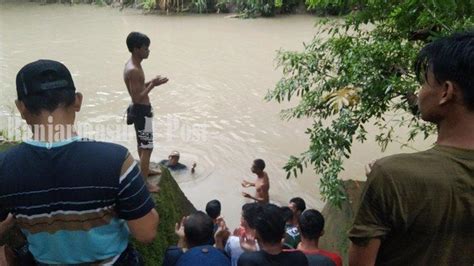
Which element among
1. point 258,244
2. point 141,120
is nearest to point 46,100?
point 258,244

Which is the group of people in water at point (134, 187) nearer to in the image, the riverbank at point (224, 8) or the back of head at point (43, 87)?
the back of head at point (43, 87)

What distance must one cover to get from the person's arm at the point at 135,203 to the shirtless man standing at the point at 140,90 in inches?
81.2

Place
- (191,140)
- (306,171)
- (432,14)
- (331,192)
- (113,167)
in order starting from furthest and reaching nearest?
(191,140) < (306,171) < (331,192) < (432,14) < (113,167)

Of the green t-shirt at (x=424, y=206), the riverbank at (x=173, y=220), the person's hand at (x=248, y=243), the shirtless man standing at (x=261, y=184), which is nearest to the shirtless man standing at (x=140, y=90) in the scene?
the riverbank at (x=173, y=220)

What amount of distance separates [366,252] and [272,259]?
113cm

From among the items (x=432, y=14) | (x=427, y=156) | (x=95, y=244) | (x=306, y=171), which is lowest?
(x=306, y=171)

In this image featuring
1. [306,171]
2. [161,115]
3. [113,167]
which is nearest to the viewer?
[113,167]

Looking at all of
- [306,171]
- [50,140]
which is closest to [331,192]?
[50,140]

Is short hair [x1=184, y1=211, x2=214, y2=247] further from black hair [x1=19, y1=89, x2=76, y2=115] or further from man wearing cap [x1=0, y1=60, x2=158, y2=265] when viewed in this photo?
black hair [x1=19, y1=89, x2=76, y2=115]

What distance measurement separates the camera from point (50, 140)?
1.87m

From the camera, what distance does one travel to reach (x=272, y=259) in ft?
8.95

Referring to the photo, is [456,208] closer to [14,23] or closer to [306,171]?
[306,171]

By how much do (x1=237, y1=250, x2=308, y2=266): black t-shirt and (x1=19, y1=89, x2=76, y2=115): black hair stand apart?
4.53ft

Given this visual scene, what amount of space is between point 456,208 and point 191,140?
7.11 meters
